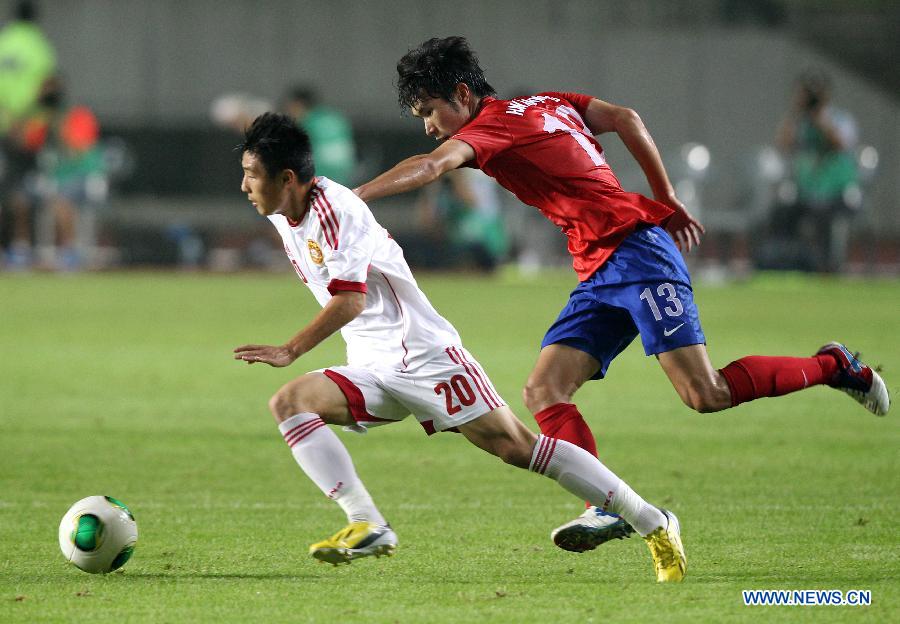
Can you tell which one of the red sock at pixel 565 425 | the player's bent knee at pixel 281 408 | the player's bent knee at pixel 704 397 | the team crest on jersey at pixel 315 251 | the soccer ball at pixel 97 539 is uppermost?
the team crest on jersey at pixel 315 251

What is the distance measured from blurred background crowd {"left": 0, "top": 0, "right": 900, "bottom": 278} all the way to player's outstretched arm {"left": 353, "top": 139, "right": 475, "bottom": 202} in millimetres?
20174

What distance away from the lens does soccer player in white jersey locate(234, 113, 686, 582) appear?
17.9 feet

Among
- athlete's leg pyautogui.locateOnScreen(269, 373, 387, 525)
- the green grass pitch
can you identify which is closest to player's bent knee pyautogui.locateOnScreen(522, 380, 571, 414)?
the green grass pitch

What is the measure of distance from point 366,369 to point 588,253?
3.82 ft

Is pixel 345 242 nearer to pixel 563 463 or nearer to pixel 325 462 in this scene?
pixel 325 462

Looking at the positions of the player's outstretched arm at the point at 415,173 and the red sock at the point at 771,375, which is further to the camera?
the red sock at the point at 771,375

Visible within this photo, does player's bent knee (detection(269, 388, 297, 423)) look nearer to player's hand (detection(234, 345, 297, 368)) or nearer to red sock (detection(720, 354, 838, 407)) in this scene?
player's hand (detection(234, 345, 297, 368))

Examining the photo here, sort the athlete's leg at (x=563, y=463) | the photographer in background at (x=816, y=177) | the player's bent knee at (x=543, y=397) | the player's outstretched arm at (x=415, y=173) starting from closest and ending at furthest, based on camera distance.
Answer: the player's outstretched arm at (x=415, y=173) < the athlete's leg at (x=563, y=463) < the player's bent knee at (x=543, y=397) < the photographer in background at (x=816, y=177)

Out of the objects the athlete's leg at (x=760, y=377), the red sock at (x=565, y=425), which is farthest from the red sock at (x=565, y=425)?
the athlete's leg at (x=760, y=377)

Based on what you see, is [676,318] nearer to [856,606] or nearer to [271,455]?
[856,606]

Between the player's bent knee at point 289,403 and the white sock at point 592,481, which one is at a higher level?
the player's bent knee at point 289,403

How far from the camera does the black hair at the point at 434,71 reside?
603 cm

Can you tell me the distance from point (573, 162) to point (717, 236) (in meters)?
23.2

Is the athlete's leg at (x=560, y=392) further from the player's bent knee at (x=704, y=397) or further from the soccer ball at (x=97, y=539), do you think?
the soccer ball at (x=97, y=539)
